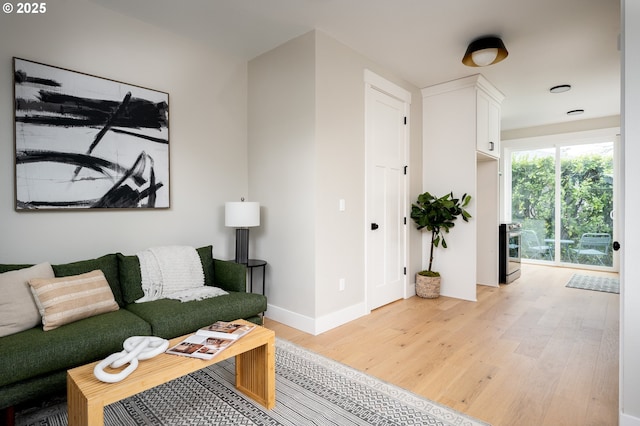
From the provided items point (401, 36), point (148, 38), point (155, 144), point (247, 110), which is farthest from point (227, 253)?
point (401, 36)

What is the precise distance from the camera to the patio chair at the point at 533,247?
22.3ft

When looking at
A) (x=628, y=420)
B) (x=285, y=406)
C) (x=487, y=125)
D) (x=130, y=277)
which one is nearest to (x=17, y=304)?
(x=130, y=277)

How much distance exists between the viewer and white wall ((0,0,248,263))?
2445 millimetres

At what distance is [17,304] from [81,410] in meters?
1.04

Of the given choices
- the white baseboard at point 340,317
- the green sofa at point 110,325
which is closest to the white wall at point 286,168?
the white baseboard at point 340,317

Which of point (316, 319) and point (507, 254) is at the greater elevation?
point (507, 254)

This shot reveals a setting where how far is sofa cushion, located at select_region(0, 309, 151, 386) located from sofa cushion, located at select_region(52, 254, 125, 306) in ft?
1.43

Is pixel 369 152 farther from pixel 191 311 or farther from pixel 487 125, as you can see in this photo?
pixel 191 311

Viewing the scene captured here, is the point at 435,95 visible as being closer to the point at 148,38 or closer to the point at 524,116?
the point at 524,116

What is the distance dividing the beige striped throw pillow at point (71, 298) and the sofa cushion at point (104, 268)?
12cm

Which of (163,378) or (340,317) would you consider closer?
(163,378)

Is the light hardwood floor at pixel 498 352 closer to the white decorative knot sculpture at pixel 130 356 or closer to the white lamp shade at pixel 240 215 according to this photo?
the white lamp shade at pixel 240 215

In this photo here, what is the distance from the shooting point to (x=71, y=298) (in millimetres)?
2174

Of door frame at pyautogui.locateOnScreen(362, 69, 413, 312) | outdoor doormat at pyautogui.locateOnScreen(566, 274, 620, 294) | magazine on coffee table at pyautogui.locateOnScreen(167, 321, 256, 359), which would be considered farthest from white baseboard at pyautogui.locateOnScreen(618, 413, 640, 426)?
outdoor doormat at pyautogui.locateOnScreen(566, 274, 620, 294)
